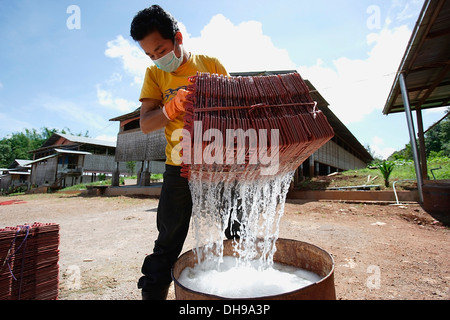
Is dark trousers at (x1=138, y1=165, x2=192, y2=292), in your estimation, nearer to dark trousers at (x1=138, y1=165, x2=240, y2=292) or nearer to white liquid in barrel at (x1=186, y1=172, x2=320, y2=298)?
dark trousers at (x1=138, y1=165, x2=240, y2=292)

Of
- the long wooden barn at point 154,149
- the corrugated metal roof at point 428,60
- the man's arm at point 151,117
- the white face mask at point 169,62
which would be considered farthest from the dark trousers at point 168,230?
the long wooden barn at point 154,149

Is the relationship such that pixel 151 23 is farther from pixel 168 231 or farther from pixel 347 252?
pixel 347 252

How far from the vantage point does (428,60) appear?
234 inches

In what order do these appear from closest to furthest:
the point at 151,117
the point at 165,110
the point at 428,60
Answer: the point at 165,110
the point at 151,117
the point at 428,60

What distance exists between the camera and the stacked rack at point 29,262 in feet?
6.20

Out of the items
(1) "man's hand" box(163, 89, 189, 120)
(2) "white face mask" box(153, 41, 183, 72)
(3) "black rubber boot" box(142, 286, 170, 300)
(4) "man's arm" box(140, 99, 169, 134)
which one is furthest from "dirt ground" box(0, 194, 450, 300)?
(2) "white face mask" box(153, 41, 183, 72)

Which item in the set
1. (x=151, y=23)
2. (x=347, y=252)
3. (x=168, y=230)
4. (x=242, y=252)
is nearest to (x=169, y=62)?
(x=151, y=23)

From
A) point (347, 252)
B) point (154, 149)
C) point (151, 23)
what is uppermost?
point (154, 149)

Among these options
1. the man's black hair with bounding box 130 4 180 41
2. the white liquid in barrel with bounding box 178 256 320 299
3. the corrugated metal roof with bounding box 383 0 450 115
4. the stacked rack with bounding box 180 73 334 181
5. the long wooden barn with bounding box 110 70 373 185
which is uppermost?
the corrugated metal roof with bounding box 383 0 450 115

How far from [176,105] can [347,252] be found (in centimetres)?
298

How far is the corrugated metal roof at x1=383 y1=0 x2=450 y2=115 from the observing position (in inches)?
175

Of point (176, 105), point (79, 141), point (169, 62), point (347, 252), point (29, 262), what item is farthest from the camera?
point (79, 141)

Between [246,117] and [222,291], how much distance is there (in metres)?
1.01
